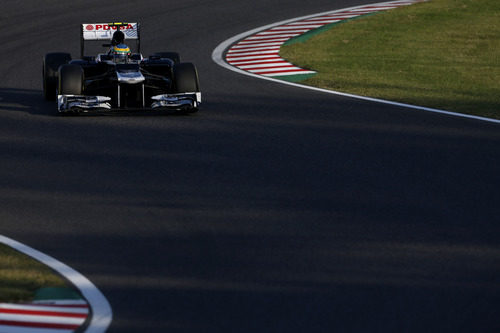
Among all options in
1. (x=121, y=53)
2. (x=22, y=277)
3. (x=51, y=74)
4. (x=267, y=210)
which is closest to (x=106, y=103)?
(x=121, y=53)

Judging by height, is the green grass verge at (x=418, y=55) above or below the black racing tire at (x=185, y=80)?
below

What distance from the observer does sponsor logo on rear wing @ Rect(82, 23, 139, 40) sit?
16984 millimetres

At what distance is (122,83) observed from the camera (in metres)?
15.3

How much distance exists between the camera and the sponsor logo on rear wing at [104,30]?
1698 centimetres

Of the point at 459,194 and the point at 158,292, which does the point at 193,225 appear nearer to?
the point at 158,292

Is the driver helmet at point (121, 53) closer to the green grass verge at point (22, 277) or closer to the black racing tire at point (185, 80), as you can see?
the black racing tire at point (185, 80)

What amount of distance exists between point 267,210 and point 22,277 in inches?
114

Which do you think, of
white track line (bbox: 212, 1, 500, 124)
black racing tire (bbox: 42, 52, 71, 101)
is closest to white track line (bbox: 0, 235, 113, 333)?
black racing tire (bbox: 42, 52, 71, 101)

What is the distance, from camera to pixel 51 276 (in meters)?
7.95

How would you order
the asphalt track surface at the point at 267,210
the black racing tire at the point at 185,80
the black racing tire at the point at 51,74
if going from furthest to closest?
the black racing tire at the point at 51,74 < the black racing tire at the point at 185,80 < the asphalt track surface at the point at 267,210

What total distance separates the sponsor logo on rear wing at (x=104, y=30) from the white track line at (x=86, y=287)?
8.29m

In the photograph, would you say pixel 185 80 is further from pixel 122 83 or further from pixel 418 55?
pixel 418 55

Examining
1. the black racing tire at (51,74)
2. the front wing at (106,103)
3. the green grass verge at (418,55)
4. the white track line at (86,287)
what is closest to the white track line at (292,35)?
the green grass verge at (418,55)

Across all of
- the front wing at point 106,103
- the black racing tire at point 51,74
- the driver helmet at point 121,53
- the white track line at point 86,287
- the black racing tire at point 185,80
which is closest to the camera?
the white track line at point 86,287
